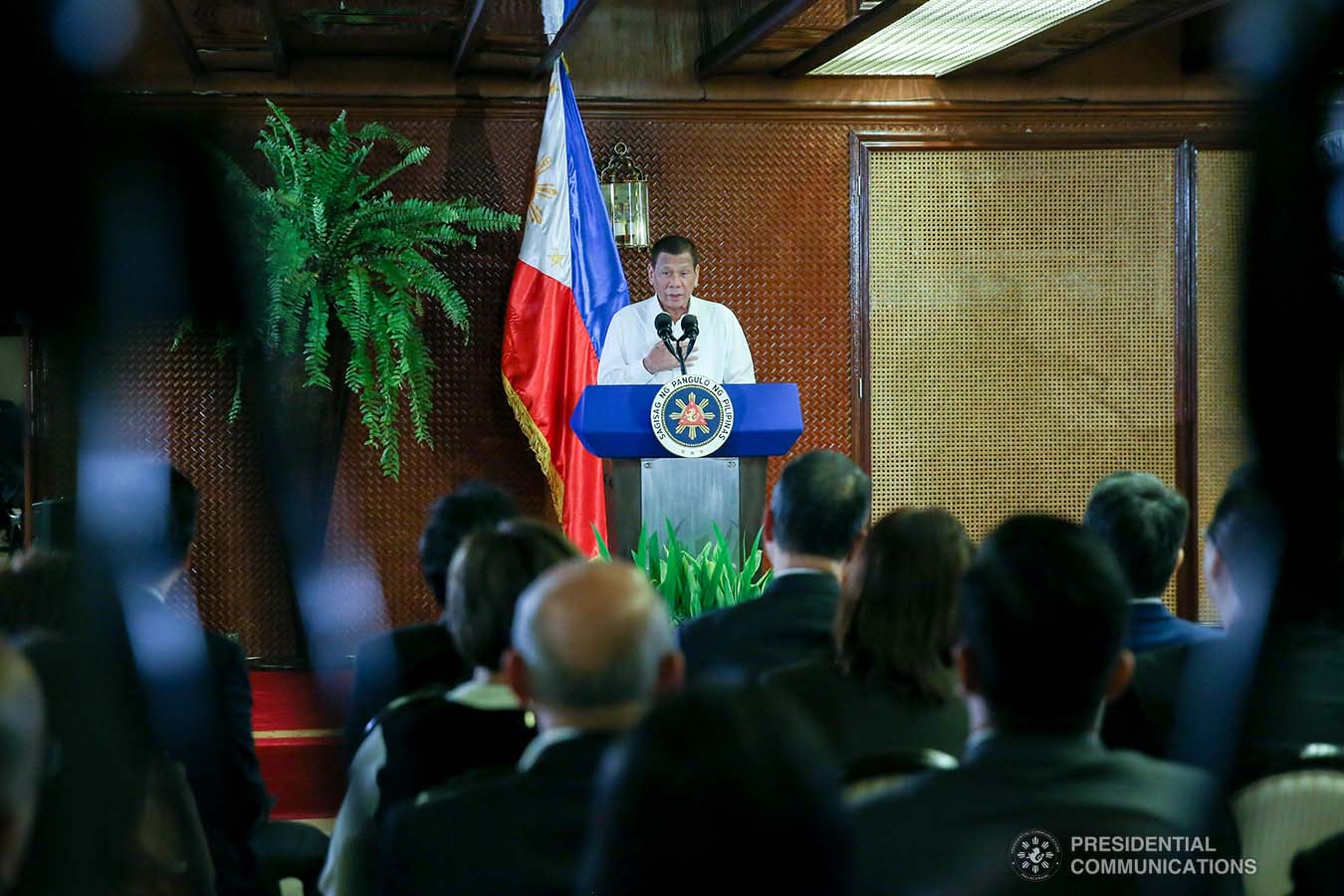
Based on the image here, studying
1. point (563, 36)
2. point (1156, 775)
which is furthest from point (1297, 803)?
point (563, 36)

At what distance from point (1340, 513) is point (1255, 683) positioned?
75 millimetres

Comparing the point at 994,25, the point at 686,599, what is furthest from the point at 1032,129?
the point at 686,599

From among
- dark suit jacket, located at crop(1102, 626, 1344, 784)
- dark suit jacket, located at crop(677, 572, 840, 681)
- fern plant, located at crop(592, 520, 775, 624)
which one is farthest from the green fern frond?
dark suit jacket, located at crop(1102, 626, 1344, 784)

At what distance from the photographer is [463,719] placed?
174cm

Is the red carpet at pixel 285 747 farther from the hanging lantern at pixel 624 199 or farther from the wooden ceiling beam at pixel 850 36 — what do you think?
the wooden ceiling beam at pixel 850 36

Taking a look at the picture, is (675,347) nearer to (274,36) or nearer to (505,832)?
(274,36)

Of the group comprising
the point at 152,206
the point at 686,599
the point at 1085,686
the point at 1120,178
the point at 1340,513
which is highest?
the point at 1120,178

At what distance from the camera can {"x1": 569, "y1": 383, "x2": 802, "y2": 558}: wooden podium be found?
3.90m

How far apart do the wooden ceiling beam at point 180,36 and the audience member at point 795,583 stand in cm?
282

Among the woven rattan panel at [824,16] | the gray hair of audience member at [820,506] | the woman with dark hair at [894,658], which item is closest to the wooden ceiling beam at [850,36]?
the woven rattan panel at [824,16]

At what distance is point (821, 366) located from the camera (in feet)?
20.1

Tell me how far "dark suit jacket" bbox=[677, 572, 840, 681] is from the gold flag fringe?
326 centimetres

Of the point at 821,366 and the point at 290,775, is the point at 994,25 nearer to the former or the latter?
the point at 821,366

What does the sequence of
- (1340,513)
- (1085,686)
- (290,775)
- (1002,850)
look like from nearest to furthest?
(1340,513) → (1002,850) → (1085,686) → (290,775)
